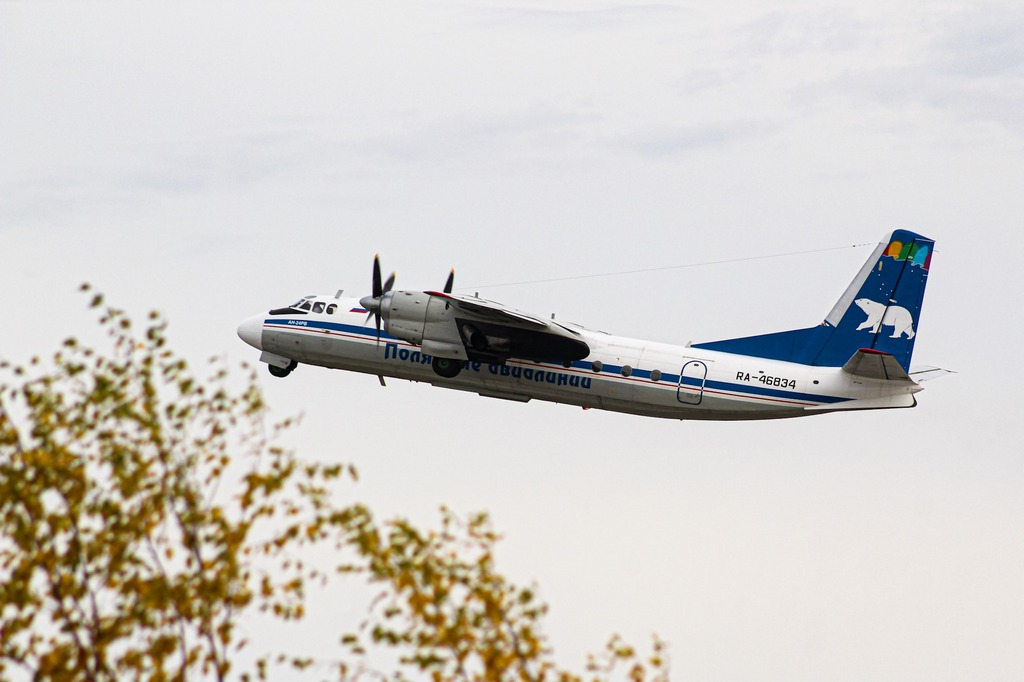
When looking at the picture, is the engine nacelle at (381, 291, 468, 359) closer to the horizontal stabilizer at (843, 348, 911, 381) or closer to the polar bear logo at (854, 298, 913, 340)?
the horizontal stabilizer at (843, 348, 911, 381)

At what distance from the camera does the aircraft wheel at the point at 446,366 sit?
49.2 m

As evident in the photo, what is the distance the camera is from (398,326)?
4809 centimetres

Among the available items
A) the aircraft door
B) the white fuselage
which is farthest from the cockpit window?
the aircraft door

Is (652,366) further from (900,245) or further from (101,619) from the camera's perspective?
(101,619)

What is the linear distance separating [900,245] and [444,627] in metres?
34.5

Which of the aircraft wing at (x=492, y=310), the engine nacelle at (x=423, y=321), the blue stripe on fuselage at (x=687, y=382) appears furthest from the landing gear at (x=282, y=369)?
the aircraft wing at (x=492, y=310)

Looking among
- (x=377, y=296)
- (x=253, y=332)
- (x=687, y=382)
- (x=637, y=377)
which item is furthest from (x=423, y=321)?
(x=687, y=382)

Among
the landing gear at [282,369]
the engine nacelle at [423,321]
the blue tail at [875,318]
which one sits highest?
the blue tail at [875,318]

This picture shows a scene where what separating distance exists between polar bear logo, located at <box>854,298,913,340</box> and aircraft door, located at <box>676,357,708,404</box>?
19.3 feet

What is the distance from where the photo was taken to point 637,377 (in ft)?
158

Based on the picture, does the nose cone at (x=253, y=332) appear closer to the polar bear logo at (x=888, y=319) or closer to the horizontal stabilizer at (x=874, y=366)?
the horizontal stabilizer at (x=874, y=366)

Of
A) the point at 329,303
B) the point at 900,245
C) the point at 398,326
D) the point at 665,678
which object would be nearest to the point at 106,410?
the point at 665,678

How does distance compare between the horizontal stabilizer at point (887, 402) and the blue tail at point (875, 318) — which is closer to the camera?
the horizontal stabilizer at point (887, 402)

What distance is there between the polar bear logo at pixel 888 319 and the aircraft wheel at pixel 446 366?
13449 mm
